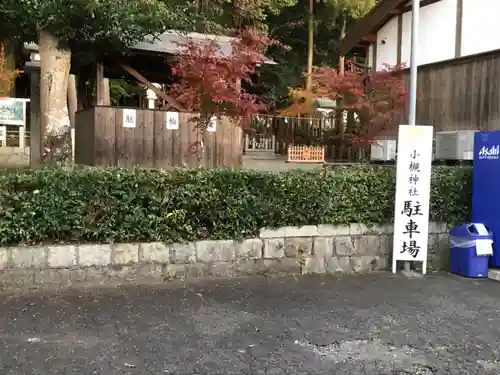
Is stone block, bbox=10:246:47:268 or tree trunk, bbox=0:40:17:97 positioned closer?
stone block, bbox=10:246:47:268

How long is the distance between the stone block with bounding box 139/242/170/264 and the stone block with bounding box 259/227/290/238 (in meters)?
1.27

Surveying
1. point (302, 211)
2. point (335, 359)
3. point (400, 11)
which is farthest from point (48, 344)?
point (400, 11)

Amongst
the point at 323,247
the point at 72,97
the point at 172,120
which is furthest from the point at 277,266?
the point at 72,97

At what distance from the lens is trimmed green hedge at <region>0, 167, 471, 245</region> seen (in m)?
6.15

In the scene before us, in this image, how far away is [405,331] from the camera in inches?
197

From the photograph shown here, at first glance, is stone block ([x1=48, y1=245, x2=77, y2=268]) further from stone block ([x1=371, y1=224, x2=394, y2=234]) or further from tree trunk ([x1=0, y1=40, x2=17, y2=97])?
tree trunk ([x1=0, y1=40, x2=17, y2=97])

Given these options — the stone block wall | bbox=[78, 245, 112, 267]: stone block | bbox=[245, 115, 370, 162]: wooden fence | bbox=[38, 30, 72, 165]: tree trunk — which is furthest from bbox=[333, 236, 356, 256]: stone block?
bbox=[245, 115, 370, 162]: wooden fence

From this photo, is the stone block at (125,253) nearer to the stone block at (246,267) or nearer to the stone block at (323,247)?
the stone block at (246,267)

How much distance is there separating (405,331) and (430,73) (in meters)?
10.5

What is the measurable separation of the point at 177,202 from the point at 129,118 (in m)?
4.36

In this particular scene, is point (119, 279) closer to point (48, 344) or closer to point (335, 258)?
point (48, 344)

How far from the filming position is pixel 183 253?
262 inches

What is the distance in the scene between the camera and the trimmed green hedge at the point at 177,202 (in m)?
6.15

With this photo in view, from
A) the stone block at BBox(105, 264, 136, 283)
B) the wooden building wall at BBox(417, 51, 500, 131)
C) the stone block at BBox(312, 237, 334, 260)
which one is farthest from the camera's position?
the wooden building wall at BBox(417, 51, 500, 131)
